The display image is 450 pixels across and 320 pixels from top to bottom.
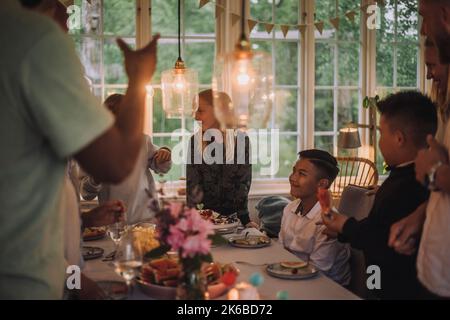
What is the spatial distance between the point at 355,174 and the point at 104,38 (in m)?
2.74

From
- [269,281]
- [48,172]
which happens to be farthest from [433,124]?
[48,172]

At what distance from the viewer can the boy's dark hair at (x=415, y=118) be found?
2021 millimetres

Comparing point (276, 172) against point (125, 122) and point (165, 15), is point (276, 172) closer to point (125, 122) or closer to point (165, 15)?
point (165, 15)

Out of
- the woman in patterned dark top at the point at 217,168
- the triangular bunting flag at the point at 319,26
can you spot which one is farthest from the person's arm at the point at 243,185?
the triangular bunting flag at the point at 319,26

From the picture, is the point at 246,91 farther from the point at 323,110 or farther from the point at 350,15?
the point at 323,110

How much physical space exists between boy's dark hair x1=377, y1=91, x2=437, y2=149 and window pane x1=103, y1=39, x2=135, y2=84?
3.28 m

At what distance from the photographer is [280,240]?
277cm

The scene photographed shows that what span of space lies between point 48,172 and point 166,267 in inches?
29.2

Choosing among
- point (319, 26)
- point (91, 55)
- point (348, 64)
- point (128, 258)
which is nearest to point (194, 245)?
point (128, 258)

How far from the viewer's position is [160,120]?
197 inches

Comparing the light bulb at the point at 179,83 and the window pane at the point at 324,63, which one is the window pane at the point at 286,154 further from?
the light bulb at the point at 179,83

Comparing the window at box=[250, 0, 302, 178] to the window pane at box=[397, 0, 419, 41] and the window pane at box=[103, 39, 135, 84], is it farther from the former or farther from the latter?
the window pane at box=[103, 39, 135, 84]

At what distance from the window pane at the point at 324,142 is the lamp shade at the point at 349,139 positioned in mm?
491
